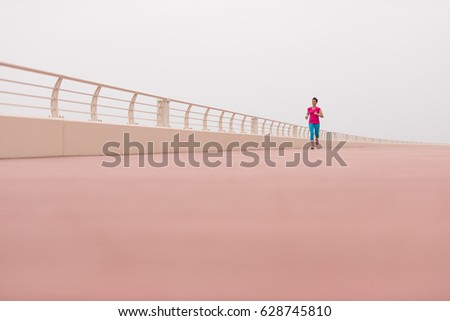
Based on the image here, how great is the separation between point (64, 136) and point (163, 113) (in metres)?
4.16

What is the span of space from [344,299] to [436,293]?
0.27 metres

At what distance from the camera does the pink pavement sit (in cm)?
194

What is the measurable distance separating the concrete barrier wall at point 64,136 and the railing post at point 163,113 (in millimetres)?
250

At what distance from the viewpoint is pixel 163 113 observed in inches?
590

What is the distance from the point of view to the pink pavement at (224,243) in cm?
194

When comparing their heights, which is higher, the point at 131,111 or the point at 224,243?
the point at 131,111

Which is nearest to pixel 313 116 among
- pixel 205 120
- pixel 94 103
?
pixel 205 120

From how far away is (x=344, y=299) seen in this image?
1796mm

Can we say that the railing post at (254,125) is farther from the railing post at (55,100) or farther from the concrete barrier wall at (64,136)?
the railing post at (55,100)

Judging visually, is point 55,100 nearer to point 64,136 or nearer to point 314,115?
point 64,136

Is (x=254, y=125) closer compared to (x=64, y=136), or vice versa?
(x=64, y=136)

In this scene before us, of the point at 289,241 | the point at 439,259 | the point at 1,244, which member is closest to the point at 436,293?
the point at 439,259

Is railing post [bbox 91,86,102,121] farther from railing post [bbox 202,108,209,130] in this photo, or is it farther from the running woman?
the running woman
